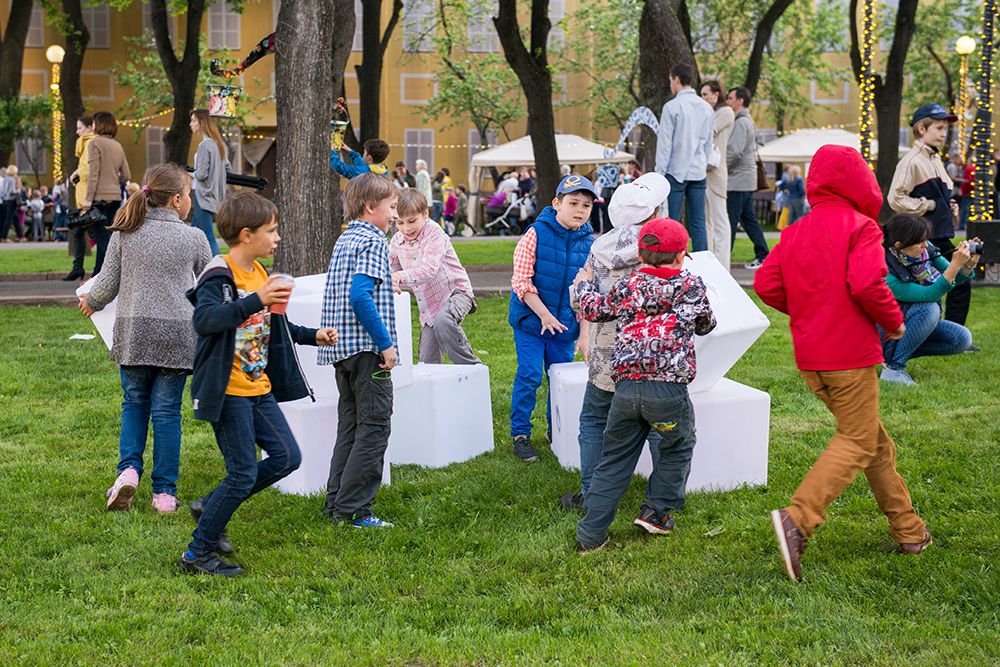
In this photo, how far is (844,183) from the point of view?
527cm

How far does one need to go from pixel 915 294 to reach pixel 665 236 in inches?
152

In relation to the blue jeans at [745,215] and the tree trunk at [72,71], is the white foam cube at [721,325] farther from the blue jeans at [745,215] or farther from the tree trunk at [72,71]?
the tree trunk at [72,71]

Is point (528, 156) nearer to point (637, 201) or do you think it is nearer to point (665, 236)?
point (637, 201)

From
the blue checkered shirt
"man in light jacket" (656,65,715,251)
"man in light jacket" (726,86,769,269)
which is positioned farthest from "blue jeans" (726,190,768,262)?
the blue checkered shirt

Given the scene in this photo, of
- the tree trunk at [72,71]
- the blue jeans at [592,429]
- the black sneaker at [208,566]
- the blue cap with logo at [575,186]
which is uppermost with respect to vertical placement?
the tree trunk at [72,71]

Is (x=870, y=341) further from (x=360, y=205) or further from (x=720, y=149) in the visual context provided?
(x=720, y=149)

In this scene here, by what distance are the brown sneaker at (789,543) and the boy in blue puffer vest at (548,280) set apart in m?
2.03

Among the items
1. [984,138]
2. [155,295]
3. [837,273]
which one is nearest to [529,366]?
[155,295]

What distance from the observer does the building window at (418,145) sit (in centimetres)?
4684

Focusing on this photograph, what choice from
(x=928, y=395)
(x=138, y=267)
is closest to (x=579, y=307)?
(x=138, y=267)

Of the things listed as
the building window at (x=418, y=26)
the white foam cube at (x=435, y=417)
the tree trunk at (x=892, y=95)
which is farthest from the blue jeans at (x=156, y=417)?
the building window at (x=418, y=26)

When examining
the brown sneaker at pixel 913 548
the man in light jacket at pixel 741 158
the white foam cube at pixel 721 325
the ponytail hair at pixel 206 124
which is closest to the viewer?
the brown sneaker at pixel 913 548

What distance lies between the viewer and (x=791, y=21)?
1779 inches

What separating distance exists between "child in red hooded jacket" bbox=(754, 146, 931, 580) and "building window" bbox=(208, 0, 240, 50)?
43.8 m
